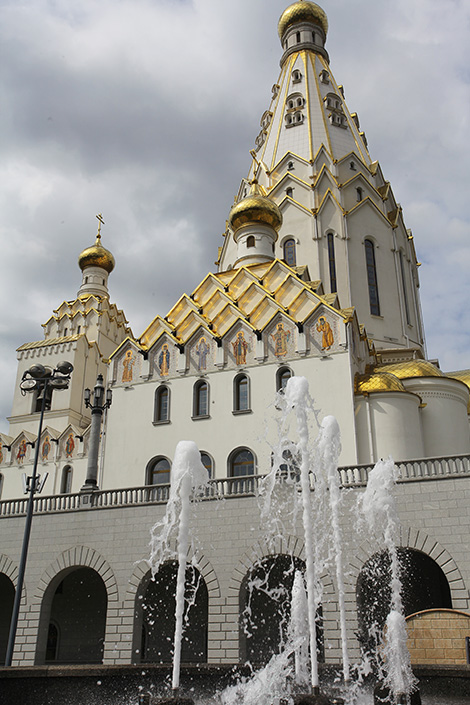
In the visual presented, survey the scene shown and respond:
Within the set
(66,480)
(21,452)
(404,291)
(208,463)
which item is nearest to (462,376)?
(404,291)

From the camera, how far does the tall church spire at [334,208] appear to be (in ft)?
104

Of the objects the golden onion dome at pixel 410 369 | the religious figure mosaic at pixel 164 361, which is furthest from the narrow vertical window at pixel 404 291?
the religious figure mosaic at pixel 164 361

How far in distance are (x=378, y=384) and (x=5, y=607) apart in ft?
47.6

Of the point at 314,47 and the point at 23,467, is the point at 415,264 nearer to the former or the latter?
the point at 314,47

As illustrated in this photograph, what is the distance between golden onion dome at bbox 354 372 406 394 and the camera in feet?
69.5

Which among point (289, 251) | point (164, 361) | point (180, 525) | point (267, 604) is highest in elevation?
point (289, 251)

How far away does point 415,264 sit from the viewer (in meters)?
36.5

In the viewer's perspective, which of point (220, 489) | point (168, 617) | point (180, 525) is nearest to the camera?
point (180, 525)

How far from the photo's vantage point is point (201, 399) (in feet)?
76.0

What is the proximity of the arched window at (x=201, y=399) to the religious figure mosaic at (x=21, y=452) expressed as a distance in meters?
11.7

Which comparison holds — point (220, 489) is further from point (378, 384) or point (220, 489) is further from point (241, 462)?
point (378, 384)

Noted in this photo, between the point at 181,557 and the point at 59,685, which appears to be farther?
the point at 181,557

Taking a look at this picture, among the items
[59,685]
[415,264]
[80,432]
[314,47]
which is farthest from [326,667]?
[314,47]

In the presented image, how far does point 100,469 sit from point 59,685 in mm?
15117
